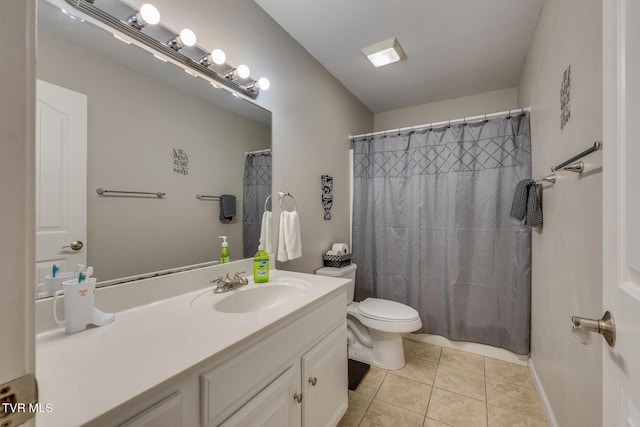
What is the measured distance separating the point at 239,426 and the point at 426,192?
2128 mm

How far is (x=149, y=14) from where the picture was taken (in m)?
1.02

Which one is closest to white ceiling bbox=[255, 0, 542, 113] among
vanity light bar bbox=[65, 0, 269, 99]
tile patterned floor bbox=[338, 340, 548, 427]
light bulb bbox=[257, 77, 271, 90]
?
light bulb bbox=[257, 77, 271, 90]

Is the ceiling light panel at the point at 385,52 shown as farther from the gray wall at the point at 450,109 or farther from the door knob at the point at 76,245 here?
the door knob at the point at 76,245

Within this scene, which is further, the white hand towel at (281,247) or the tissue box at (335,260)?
the tissue box at (335,260)

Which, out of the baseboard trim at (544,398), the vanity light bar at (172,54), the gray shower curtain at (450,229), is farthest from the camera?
the gray shower curtain at (450,229)

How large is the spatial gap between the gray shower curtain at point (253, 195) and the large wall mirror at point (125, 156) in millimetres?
45

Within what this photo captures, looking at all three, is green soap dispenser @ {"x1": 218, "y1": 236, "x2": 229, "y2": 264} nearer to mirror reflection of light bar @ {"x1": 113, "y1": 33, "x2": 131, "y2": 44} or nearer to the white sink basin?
the white sink basin

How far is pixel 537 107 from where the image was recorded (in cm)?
169

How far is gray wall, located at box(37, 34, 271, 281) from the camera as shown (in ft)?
3.05

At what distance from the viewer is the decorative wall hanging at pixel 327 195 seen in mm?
2256

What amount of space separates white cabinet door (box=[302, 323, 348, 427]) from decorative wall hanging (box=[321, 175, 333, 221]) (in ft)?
3.58

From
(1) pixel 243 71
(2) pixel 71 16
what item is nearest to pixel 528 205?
(1) pixel 243 71

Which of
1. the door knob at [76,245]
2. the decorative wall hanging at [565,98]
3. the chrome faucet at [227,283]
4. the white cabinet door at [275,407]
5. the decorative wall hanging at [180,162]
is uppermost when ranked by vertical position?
the decorative wall hanging at [565,98]

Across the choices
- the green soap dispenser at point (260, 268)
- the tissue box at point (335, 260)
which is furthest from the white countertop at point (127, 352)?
the tissue box at point (335, 260)
